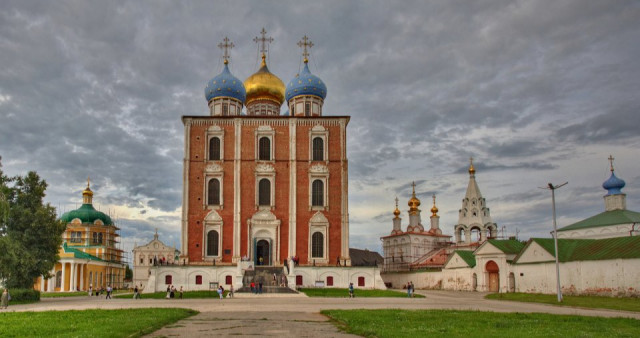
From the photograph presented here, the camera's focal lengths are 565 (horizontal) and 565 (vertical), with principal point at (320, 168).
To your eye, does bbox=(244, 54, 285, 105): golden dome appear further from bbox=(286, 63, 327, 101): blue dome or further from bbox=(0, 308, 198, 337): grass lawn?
bbox=(0, 308, 198, 337): grass lawn

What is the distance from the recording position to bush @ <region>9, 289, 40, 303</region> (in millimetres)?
32188

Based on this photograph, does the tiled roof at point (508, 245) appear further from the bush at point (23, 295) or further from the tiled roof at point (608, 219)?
the bush at point (23, 295)

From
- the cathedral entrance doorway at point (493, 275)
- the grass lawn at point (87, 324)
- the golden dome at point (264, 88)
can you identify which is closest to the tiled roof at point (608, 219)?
the cathedral entrance doorway at point (493, 275)

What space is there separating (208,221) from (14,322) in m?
30.0

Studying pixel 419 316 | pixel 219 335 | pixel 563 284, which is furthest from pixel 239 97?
pixel 219 335

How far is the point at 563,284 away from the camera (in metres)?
38.4

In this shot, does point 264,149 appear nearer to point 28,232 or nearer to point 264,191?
point 264,191

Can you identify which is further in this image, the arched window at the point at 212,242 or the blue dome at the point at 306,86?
the blue dome at the point at 306,86

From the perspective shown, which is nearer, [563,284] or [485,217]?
[563,284]

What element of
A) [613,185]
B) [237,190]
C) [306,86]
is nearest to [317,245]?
[237,190]

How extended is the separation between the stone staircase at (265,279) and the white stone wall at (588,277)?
18.0 meters

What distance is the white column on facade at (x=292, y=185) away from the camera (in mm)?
47250

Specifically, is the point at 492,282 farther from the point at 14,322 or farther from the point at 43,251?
the point at 14,322

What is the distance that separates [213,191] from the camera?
4844 cm
